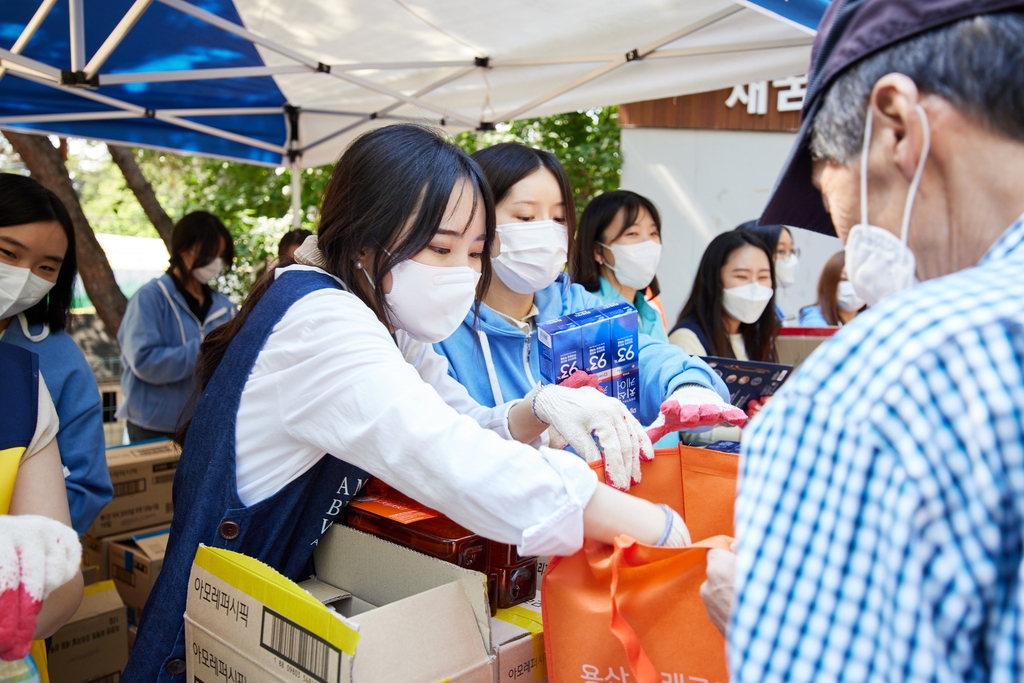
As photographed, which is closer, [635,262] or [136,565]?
[136,565]

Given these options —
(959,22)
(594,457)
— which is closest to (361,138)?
(594,457)

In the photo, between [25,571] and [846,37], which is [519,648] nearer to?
[25,571]

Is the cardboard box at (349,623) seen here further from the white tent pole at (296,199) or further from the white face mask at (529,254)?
the white tent pole at (296,199)

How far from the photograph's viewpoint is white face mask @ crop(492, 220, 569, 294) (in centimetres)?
233

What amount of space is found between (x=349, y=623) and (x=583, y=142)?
895 centimetres

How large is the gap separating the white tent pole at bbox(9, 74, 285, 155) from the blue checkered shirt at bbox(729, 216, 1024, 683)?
3972mm

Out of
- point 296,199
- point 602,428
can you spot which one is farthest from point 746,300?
point 296,199

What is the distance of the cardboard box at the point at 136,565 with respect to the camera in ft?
10.3

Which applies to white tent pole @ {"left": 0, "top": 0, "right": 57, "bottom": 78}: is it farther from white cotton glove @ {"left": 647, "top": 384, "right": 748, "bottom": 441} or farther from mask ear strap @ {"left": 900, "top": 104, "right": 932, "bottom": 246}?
mask ear strap @ {"left": 900, "top": 104, "right": 932, "bottom": 246}

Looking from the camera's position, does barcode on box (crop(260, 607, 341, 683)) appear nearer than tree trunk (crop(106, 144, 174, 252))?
Yes

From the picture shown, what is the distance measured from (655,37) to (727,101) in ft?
14.7

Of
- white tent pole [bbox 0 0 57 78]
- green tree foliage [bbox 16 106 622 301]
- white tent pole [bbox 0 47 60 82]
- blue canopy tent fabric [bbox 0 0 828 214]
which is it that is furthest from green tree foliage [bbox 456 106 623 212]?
white tent pole [bbox 0 0 57 78]

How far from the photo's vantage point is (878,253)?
837 mm

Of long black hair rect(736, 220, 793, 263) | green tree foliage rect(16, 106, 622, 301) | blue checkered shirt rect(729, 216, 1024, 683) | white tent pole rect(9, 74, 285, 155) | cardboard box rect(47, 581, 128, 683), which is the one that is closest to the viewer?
blue checkered shirt rect(729, 216, 1024, 683)
